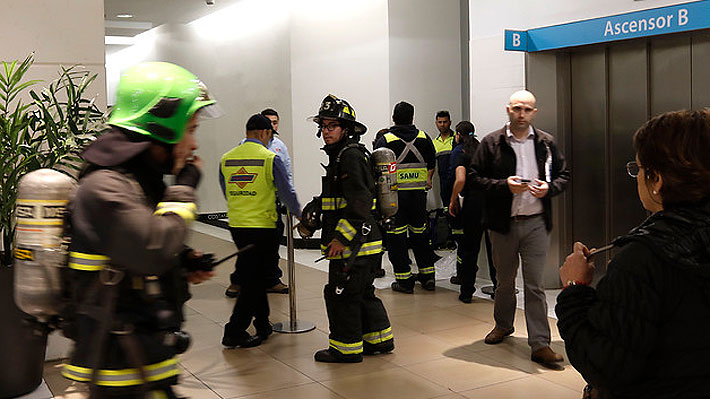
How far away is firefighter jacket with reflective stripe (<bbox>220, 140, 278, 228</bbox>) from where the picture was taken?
591 centimetres

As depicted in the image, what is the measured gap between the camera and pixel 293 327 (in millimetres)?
6352

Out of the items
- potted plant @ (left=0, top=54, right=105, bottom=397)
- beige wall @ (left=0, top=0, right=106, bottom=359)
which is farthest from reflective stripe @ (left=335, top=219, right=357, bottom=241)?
beige wall @ (left=0, top=0, right=106, bottom=359)

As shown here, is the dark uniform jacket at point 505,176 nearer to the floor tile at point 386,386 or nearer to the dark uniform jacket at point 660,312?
the floor tile at point 386,386

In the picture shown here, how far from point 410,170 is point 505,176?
2.29m

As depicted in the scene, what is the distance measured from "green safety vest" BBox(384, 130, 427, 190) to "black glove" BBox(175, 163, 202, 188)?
513 centimetres

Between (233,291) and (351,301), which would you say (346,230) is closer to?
(351,301)

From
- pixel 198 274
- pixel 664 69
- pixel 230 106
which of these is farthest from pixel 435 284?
pixel 230 106

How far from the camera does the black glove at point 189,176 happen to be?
8.48ft

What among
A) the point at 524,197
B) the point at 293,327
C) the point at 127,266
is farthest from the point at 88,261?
the point at 293,327

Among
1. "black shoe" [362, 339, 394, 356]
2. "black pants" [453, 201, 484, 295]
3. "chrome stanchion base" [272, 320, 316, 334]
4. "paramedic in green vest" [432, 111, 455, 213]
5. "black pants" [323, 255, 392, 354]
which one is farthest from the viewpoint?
"paramedic in green vest" [432, 111, 455, 213]

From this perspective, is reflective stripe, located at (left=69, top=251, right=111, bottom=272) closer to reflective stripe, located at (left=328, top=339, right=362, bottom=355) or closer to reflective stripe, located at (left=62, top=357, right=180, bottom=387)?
reflective stripe, located at (left=62, top=357, right=180, bottom=387)

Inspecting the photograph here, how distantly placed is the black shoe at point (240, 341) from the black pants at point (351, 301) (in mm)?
714

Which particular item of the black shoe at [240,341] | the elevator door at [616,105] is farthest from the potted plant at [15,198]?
the elevator door at [616,105]

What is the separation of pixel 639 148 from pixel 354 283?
3.41m
